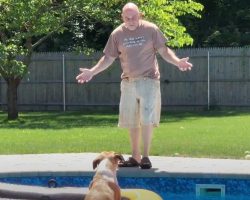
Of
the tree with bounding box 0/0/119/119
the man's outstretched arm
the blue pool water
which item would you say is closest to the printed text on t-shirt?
the man's outstretched arm

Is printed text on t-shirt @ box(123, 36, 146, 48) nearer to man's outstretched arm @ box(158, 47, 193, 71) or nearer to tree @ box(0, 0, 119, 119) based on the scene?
man's outstretched arm @ box(158, 47, 193, 71)

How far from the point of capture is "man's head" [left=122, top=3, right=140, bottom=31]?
717 cm

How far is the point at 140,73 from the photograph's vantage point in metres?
7.31

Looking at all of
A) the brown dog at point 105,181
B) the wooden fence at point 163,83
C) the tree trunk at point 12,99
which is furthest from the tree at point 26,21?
the brown dog at point 105,181

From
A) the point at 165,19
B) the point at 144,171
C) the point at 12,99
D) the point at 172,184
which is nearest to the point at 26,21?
the point at 12,99

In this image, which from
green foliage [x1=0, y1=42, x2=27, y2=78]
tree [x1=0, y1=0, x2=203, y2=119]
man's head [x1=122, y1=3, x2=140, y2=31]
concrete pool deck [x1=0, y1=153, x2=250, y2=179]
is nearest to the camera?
concrete pool deck [x1=0, y1=153, x2=250, y2=179]

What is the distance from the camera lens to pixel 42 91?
23141mm

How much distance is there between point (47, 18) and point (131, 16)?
10.1 m

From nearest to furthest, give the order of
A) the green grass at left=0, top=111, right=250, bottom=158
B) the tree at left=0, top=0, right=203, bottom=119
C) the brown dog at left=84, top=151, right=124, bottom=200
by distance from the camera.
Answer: the brown dog at left=84, top=151, right=124, bottom=200 < the green grass at left=0, top=111, right=250, bottom=158 < the tree at left=0, top=0, right=203, bottom=119

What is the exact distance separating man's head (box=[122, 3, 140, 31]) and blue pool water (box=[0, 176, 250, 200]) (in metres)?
1.67

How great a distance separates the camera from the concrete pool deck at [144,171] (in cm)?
668

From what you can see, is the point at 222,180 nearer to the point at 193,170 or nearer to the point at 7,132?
the point at 193,170

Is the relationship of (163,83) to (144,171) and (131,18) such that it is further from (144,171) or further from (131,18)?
(144,171)

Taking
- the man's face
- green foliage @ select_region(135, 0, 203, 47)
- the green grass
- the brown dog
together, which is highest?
green foliage @ select_region(135, 0, 203, 47)
